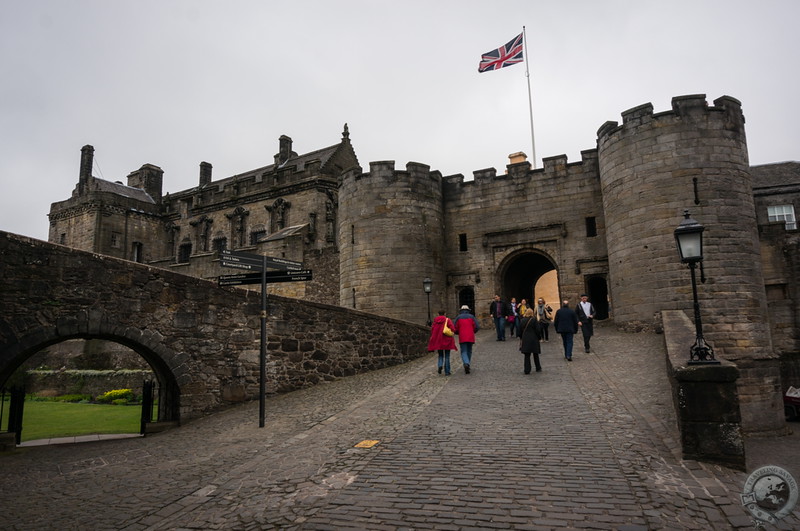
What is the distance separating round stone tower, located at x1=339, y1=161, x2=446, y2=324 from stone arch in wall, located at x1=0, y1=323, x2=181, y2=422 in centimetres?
1098

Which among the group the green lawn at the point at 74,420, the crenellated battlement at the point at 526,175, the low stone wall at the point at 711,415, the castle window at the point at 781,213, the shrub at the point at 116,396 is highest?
the crenellated battlement at the point at 526,175

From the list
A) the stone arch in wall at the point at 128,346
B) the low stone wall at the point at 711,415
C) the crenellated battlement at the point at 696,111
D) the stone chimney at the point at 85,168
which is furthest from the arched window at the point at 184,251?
the low stone wall at the point at 711,415

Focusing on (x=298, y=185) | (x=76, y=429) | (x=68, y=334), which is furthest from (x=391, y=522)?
(x=298, y=185)

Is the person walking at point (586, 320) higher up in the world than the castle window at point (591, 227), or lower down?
lower down

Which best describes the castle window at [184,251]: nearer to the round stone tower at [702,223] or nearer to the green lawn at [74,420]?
the green lawn at [74,420]

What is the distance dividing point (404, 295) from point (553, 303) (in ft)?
80.9

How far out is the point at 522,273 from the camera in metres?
25.1

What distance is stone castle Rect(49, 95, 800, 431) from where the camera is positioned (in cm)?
1561

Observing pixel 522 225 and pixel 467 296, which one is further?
pixel 467 296

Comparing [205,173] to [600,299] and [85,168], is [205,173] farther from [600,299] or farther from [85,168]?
[600,299]

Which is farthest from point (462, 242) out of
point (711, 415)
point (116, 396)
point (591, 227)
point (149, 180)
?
point (149, 180)

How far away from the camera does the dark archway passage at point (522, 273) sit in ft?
73.6

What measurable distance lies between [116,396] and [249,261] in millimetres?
14526

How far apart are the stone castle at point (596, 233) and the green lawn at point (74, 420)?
9744 mm
